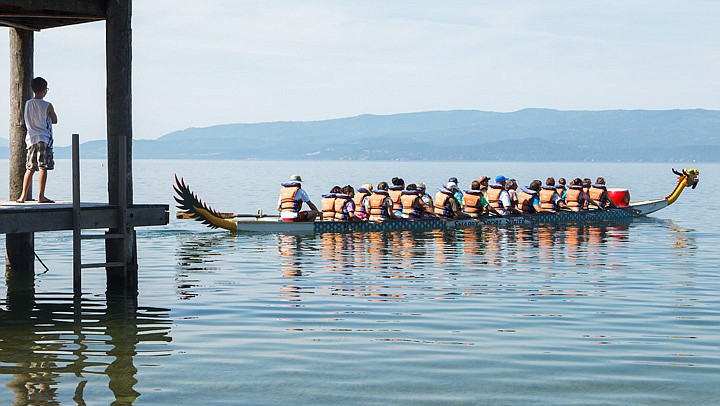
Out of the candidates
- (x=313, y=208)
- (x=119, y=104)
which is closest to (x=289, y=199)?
(x=313, y=208)

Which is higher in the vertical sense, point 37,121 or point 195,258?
point 37,121

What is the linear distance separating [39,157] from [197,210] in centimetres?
1247

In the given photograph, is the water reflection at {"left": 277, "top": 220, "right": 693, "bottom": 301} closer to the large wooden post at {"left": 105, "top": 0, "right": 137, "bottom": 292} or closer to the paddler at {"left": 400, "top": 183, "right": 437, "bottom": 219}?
the paddler at {"left": 400, "top": 183, "right": 437, "bottom": 219}

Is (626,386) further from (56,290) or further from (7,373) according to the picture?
(56,290)

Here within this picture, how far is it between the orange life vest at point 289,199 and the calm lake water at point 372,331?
3637 mm

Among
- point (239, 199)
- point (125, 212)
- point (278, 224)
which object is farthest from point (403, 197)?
point (239, 199)

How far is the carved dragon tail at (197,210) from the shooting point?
26.8m

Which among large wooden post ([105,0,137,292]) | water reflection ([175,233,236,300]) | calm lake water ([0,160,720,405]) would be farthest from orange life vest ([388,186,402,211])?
large wooden post ([105,0,137,292])

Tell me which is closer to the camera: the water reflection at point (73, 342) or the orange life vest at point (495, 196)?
the water reflection at point (73, 342)

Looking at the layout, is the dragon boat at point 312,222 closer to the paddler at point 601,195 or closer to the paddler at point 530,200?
the paddler at point 530,200

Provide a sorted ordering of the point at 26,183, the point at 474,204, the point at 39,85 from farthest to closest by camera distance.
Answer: the point at 474,204 → the point at 26,183 → the point at 39,85

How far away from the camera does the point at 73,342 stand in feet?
39.8

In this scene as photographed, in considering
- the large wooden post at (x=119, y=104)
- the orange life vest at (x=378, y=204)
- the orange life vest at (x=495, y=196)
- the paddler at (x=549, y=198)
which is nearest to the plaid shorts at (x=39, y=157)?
the large wooden post at (x=119, y=104)

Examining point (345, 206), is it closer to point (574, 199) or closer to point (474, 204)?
point (474, 204)
